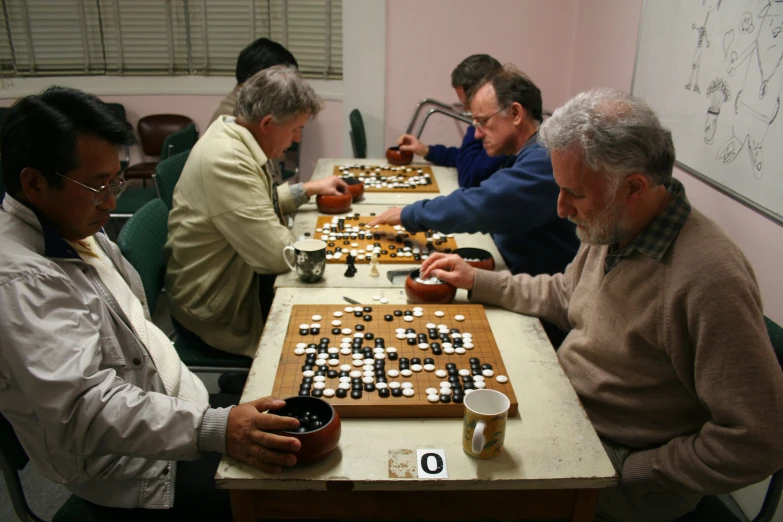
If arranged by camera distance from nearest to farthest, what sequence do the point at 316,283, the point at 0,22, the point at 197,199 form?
1. the point at 316,283
2. the point at 197,199
3. the point at 0,22

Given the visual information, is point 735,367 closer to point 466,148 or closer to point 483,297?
point 483,297

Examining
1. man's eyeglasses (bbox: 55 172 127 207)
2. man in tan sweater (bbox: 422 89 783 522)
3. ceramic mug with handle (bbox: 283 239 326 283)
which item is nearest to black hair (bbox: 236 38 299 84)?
ceramic mug with handle (bbox: 283 239 326 283)

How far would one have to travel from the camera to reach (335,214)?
244cm

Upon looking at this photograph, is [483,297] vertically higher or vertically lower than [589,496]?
higher

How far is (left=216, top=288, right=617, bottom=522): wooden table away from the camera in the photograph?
103cm

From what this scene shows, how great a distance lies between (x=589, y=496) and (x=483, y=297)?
66 cm

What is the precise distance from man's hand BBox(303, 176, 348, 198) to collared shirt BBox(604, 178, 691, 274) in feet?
4.66

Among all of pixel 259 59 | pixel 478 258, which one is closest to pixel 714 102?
pixel 478 258

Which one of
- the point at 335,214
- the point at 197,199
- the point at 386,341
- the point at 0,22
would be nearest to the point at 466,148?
the point at 335,214

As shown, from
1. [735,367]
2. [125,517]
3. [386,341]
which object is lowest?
[125,517]

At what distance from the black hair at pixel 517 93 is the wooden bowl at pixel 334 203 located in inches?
27.9

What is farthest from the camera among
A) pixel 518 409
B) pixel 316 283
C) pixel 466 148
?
pixel 466 148

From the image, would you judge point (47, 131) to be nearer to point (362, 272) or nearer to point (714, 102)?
point (362, 272)

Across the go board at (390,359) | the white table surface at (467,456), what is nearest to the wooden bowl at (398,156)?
the go board at (390,359)
